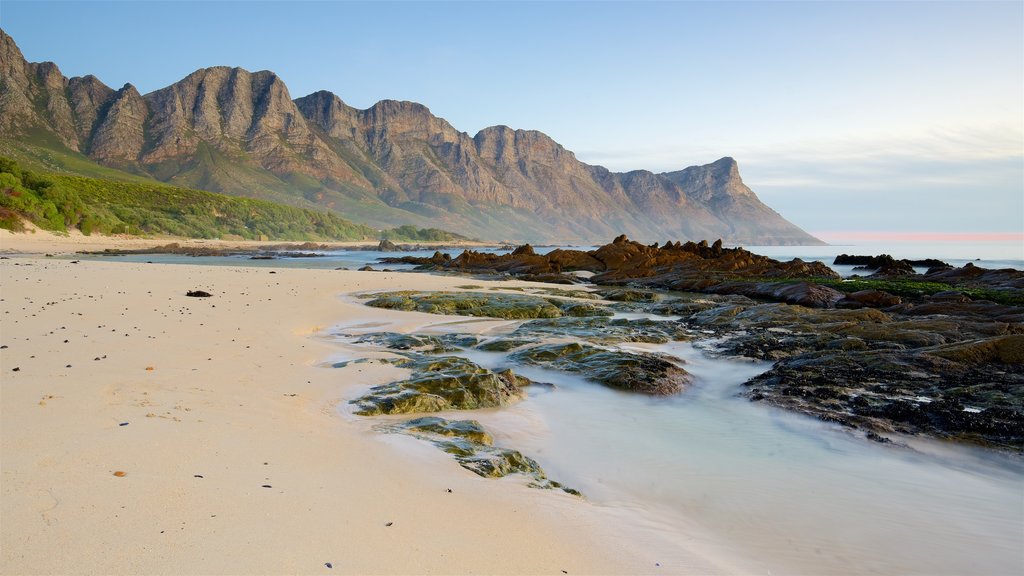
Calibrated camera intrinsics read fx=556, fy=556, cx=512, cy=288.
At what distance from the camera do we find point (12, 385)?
5965 mm

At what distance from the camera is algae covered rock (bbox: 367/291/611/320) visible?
59.5ft

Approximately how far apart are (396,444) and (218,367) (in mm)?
3901

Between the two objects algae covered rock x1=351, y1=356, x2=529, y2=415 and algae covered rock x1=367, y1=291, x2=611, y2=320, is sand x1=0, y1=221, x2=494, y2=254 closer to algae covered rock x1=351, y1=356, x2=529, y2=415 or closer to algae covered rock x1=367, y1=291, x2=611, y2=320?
algae covered rock x1=367, y1=291, x2=611, y2=320

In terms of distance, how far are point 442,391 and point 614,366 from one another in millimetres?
3785

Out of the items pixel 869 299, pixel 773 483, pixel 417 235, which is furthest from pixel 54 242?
pixel 417 235

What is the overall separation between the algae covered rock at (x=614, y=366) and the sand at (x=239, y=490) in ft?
13.2

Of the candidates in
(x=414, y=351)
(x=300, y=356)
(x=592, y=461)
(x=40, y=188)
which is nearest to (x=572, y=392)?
(x=592, y=461)

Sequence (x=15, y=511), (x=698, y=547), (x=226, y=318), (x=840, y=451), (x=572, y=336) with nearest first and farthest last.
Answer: (x=15, y=511), (x=698, y=547), (x=840, y=451), (x=226, y=318), (x=572, y=336)

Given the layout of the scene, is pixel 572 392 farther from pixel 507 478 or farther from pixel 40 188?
pixel 40 188

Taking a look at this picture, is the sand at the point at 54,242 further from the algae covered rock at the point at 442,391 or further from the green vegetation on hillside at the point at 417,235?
the green vegetation on hillside at the point at 417,235

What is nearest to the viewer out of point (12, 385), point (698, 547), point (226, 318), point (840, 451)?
point (698, 547)

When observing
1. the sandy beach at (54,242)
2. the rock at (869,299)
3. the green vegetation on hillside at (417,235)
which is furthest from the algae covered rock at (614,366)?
the green vegetation on hillside at (417,235)

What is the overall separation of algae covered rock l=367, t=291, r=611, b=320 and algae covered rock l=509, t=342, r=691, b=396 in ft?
20.1

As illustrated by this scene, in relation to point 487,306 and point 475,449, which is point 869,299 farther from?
point 475,449
